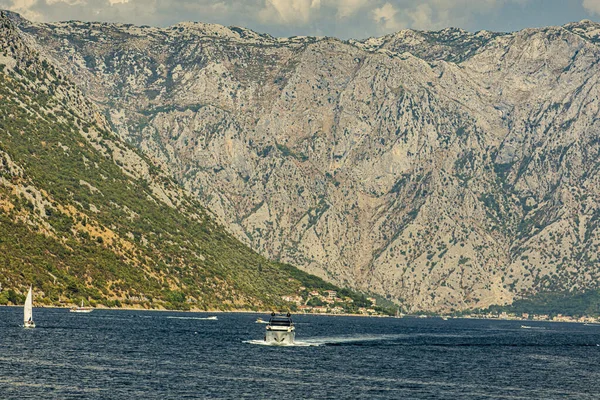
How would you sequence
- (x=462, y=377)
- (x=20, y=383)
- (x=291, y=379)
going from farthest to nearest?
(x=462, y=377)
(x=291, y=379)
(x=20, y=383)

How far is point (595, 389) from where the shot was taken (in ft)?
483

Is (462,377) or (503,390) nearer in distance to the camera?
(503,390)

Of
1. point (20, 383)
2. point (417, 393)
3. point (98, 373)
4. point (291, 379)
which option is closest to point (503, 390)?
point (417, 393)

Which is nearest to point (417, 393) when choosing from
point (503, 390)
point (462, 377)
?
point (503, 390)

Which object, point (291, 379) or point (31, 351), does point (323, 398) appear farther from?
point (31, 351)

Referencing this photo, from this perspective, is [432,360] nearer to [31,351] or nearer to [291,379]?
[291,379]

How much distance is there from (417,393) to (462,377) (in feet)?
86.7

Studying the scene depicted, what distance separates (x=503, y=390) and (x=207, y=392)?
42228 millimetres

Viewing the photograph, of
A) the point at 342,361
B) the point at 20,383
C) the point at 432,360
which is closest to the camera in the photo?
the point at 20,383

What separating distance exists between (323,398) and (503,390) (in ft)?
98.0

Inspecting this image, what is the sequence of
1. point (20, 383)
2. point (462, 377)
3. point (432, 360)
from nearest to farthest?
1. point (20, 383)
2. point (462, 377)
3. point (432, 360)

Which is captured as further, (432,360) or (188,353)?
(432,360)

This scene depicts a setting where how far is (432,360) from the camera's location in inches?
7544

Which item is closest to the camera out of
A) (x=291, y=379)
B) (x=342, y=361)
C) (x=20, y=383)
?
(x=20, y=383)
